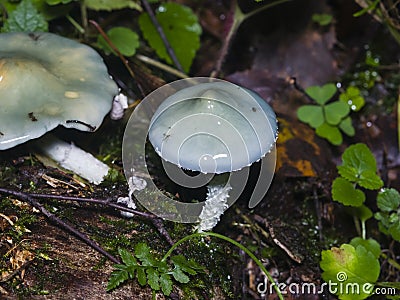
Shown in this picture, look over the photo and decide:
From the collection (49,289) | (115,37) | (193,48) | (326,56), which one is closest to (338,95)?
(326,56)

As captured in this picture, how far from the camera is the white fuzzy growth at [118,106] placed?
2.41m

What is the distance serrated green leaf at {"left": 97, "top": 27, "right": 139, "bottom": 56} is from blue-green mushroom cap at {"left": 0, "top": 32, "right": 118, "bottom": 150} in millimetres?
427

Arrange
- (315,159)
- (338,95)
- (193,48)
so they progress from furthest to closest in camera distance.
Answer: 1. (338,95)
2. (193,48)
3. (315,159)

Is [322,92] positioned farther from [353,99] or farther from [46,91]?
[46,91]

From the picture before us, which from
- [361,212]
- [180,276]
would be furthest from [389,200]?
[180,276]

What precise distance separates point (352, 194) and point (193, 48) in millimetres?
1290

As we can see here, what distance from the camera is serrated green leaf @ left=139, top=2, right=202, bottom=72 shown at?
2963mm

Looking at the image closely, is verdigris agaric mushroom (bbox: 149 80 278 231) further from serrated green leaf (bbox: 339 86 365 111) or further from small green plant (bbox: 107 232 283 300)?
serrated green leaf (bbox: 339 86 365 111)

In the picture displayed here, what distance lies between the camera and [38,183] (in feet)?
7.25

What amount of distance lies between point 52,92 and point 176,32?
1.15 m

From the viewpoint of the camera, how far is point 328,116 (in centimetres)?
290

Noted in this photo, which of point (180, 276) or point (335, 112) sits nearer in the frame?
point (180, 276)

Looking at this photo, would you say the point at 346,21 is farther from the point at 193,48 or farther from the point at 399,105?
the point at 193,48

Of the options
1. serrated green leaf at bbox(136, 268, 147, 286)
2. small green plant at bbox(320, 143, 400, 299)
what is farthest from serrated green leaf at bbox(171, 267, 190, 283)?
small green plant at bbox(320, 143, 400, 299)
